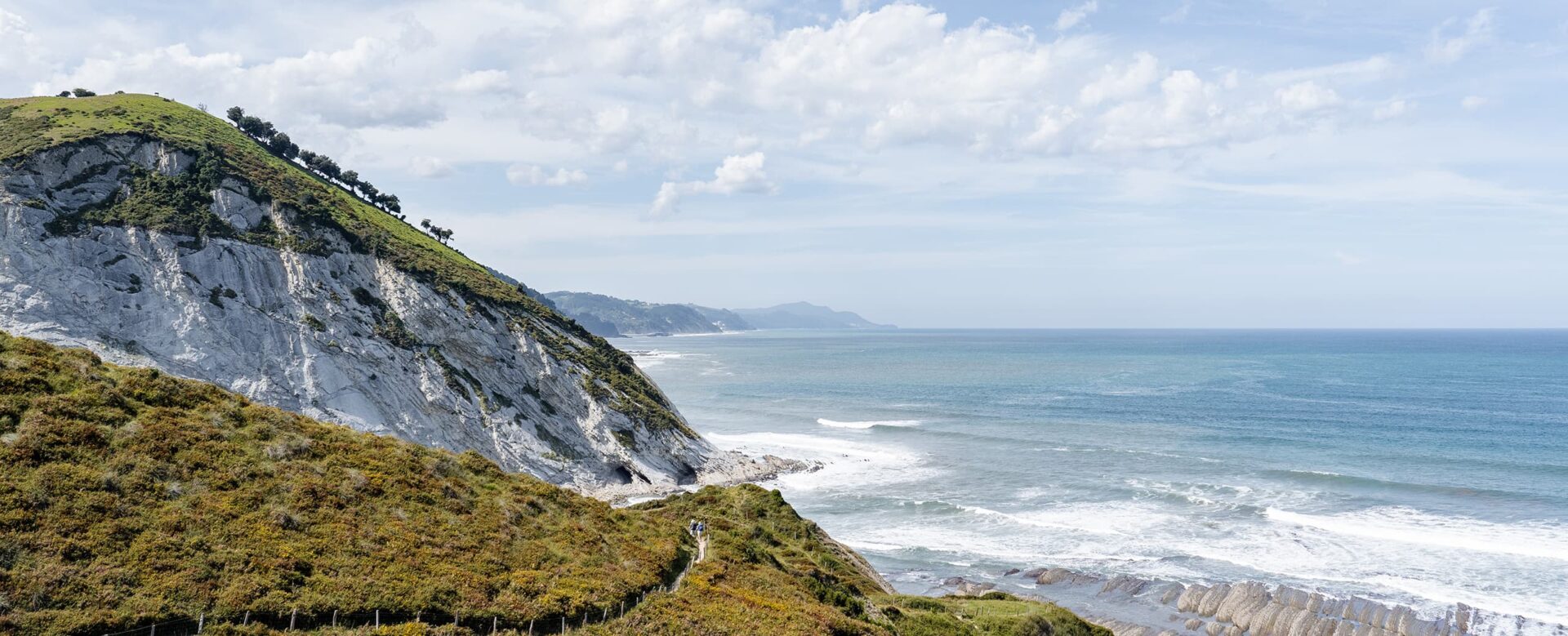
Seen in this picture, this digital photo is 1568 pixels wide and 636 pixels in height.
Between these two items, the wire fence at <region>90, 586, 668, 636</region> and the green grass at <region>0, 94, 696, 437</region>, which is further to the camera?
the green grass at <region>0, 94, 696, 437</region>

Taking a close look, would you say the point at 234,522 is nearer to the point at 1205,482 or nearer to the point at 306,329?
the point at 306,329

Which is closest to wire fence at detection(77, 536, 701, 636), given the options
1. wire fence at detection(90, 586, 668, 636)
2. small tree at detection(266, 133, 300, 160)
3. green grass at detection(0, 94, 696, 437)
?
wire fence at detection(90, 586, 668, 636)

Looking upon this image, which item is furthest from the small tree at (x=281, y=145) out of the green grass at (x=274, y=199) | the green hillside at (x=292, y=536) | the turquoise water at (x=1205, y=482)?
the green hillside at (x=292, y=536)

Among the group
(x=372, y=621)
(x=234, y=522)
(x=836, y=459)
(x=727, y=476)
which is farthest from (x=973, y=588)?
(x=836, y=459)

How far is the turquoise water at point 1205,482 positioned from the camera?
49156mm

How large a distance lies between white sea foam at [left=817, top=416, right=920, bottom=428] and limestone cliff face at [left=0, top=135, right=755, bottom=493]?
2879 centimetres

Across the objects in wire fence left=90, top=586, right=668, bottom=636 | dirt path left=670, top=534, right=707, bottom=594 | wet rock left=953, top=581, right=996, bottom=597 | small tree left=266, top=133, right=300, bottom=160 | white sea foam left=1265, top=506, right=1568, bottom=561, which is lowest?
wet rock left=953, top=581, right=996, bottom=597

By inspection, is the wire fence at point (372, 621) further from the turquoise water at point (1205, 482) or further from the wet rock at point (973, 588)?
the turquoise water at point (1205, 482)

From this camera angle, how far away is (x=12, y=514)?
1784cm

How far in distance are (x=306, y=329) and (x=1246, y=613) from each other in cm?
6496

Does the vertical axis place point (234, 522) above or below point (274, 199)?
below

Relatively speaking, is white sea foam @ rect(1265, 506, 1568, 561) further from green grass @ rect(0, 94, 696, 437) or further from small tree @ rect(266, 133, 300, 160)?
small tree @ rect(266, 133, 300, 160)

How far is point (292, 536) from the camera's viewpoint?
69.4 ft

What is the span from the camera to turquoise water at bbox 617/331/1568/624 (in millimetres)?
49156
